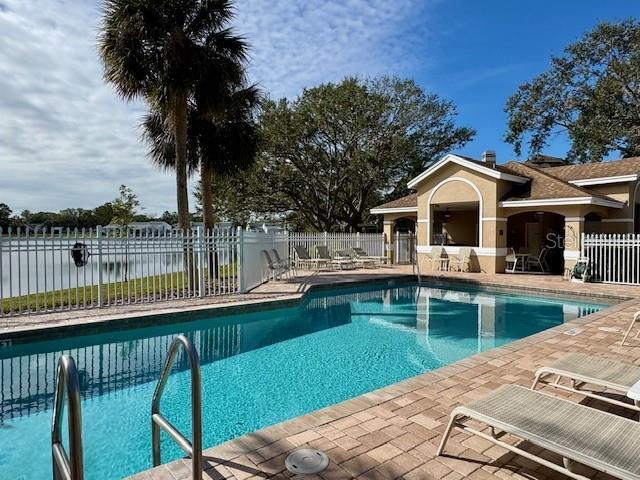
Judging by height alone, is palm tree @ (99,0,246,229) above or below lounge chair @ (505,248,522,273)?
above

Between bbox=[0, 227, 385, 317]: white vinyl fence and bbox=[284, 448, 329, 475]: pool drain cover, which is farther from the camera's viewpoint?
bbox=[0, 227, 385, 317]: white vinyl fence

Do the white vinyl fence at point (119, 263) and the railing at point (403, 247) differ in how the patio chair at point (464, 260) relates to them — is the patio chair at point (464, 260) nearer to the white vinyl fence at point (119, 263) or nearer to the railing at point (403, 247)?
the railing at point (403, 247)

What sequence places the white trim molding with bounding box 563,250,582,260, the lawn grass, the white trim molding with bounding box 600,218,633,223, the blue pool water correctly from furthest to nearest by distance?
the white trim molding with bounding box 600,218,633,223 → the white trim molding with bounding box 563,250,582,260 → the lawn grass → the blue pool water

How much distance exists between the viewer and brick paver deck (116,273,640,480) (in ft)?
9.37

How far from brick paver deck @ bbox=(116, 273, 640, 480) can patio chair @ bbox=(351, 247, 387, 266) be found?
14491 mm

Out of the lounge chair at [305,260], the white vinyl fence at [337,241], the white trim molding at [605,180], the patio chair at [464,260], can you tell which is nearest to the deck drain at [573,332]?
the patio chair at [464,260]

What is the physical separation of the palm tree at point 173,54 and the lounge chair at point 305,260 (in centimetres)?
660

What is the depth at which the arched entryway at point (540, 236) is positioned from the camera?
61.2 ft

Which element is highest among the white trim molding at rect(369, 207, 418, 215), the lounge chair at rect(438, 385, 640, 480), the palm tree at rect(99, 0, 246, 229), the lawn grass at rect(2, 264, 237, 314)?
the palm tree at rect(99, 0, 246, 229)

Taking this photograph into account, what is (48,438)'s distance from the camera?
4.51m

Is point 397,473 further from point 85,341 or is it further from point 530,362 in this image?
point 85,341

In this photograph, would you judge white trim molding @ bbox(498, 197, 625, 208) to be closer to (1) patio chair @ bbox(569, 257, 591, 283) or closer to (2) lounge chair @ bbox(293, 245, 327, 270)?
(1) patio chair @ bbox(569, 257, 591, 283)

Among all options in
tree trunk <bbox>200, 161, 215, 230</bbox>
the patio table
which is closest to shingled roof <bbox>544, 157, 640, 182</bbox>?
the patio table

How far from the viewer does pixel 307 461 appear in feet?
9.69
